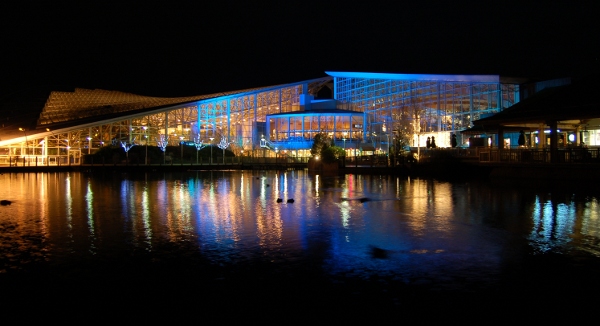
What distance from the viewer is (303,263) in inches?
400

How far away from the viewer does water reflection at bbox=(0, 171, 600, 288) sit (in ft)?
33.7

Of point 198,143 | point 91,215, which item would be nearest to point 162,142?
point 198,143

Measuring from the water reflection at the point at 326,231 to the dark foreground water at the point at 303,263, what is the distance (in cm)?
5

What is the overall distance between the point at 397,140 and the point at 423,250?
38382 mm

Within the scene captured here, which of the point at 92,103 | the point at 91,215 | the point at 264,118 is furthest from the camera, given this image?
the point at 264,118

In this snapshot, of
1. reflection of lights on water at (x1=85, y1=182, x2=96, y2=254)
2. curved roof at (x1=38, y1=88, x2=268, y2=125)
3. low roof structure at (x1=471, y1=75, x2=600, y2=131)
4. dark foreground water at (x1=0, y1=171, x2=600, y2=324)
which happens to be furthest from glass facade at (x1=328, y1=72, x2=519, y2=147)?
reflection of lights on water at (x1=85, y1=182, x2=96, y2=254)

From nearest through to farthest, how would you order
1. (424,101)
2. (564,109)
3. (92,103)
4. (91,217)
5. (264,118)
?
(91,217) → (564,109) → (424,101) → (92,103) → (264,118)

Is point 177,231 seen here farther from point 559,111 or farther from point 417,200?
point 559,111

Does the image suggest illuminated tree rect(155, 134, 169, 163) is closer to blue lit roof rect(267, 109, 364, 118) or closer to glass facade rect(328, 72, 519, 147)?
blue lit roof rect(267, 109, 364, 118)

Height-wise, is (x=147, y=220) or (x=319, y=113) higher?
(x=319, y=113)

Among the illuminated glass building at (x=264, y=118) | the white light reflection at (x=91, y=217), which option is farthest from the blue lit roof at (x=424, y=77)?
the white light reflection at (x=91, y=217)

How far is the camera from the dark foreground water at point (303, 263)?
303 inches

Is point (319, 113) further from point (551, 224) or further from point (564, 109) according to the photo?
point (551, 224)

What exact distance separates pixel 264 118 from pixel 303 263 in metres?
70.8
